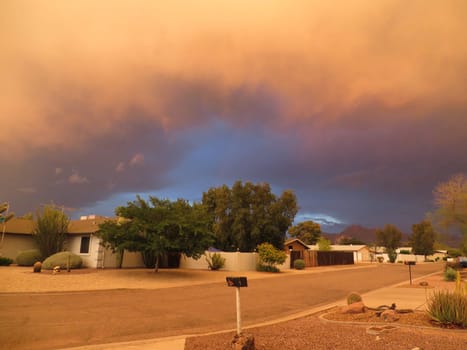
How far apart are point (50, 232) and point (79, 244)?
8.39ft

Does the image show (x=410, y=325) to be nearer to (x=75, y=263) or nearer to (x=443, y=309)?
(x=443, y=309)

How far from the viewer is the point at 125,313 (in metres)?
11.5

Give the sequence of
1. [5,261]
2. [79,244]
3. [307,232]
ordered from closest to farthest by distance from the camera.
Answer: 1. [5,261]
2. [79,244]
3. [307,232]

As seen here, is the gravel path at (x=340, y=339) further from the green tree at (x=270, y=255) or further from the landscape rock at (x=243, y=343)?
the green tree at (x=270, y=255)

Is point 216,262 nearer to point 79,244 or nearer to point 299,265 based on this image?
point 299,265

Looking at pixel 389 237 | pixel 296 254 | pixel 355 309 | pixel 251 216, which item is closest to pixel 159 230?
pixel 355 309

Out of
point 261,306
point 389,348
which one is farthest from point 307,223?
point 389,348

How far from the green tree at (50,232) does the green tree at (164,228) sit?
401 inches

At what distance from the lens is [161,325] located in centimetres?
982

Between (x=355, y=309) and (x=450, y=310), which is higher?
(x=450, y=310)

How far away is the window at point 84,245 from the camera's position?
102 ft

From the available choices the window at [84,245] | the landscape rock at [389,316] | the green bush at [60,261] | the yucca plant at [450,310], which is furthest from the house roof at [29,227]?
the yucca plant at [450,310]

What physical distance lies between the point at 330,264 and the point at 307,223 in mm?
46293

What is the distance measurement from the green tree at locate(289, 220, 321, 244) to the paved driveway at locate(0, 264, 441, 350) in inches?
3150
